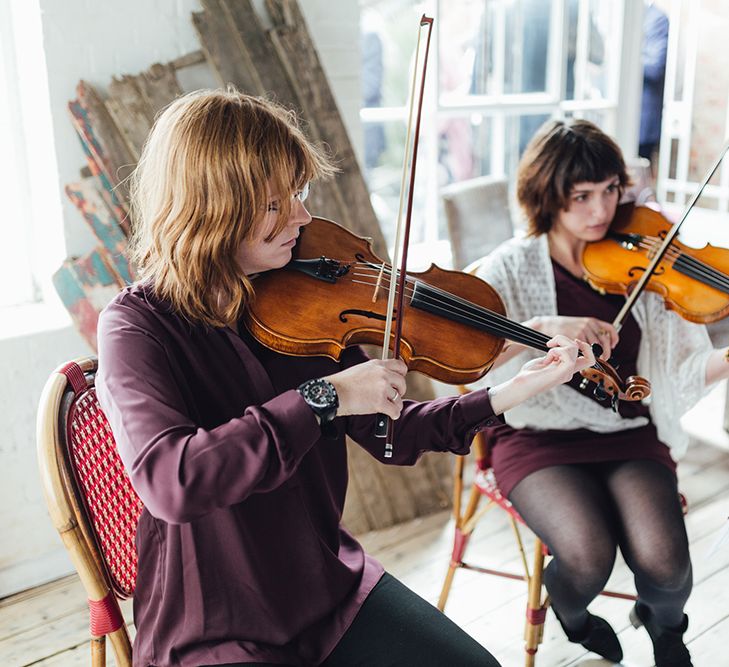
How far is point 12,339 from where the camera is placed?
7.04ft

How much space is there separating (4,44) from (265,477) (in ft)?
5.34

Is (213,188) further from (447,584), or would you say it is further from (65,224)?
(447,584)

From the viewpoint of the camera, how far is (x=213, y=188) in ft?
3.89

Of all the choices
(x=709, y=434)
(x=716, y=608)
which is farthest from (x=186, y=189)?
(x=709, y=434)

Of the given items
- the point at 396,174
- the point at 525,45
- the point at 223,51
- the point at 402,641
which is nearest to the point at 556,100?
the point at 525,45

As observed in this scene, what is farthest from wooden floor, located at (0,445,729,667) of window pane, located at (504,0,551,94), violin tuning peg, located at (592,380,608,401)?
window pane, located at (504,0,551,94)

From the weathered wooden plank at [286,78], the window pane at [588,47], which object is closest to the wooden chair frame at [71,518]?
the weathered wooden plank at [286,78]

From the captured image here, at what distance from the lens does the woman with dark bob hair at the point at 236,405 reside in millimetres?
1122

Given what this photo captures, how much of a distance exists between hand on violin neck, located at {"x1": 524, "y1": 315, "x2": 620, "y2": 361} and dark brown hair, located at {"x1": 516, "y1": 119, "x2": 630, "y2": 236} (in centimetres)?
34

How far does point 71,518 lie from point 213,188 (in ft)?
1.64

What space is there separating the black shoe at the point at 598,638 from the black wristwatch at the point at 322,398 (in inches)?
37.6

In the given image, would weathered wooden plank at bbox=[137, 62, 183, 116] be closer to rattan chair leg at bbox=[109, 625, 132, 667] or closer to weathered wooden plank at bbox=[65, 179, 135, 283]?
weathered wooden plank at bbox=[65, 179, 135, 283]

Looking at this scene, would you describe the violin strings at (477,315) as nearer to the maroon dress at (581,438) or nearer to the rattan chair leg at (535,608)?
the maroon dress at (581,438)

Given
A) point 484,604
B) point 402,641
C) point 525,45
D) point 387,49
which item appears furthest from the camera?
point 525,45
